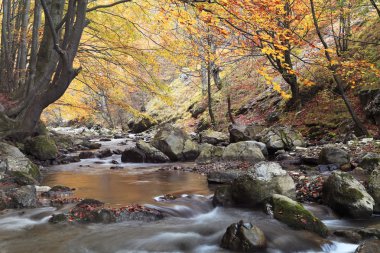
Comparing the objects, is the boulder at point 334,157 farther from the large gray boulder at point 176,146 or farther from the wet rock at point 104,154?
the wet rock at point 104,154

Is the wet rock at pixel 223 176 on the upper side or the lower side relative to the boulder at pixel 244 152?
lower

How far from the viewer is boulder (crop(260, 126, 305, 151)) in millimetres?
12312

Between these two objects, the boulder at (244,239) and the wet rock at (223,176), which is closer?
the boulder at (244,239)

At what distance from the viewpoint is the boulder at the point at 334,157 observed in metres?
9.32

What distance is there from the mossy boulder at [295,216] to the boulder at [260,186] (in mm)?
479

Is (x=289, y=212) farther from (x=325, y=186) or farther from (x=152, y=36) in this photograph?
(x=152, y=36)

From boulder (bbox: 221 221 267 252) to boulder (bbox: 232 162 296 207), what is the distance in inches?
65.2

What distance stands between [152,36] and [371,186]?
8.38m

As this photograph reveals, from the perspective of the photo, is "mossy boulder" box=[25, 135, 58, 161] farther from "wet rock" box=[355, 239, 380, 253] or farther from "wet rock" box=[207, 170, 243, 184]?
"wet rock" box=[355, 239, 380, 253]

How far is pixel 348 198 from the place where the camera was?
6180 mm

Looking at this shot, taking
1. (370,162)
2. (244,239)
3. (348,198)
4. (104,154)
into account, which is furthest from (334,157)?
(104,154)

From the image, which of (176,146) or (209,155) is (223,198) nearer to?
(209,155)

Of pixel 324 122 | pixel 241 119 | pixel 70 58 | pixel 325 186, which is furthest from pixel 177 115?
pixel 325 186

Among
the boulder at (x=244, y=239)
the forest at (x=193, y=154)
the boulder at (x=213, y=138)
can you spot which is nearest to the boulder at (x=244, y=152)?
the forest at (x=193, y=154)
